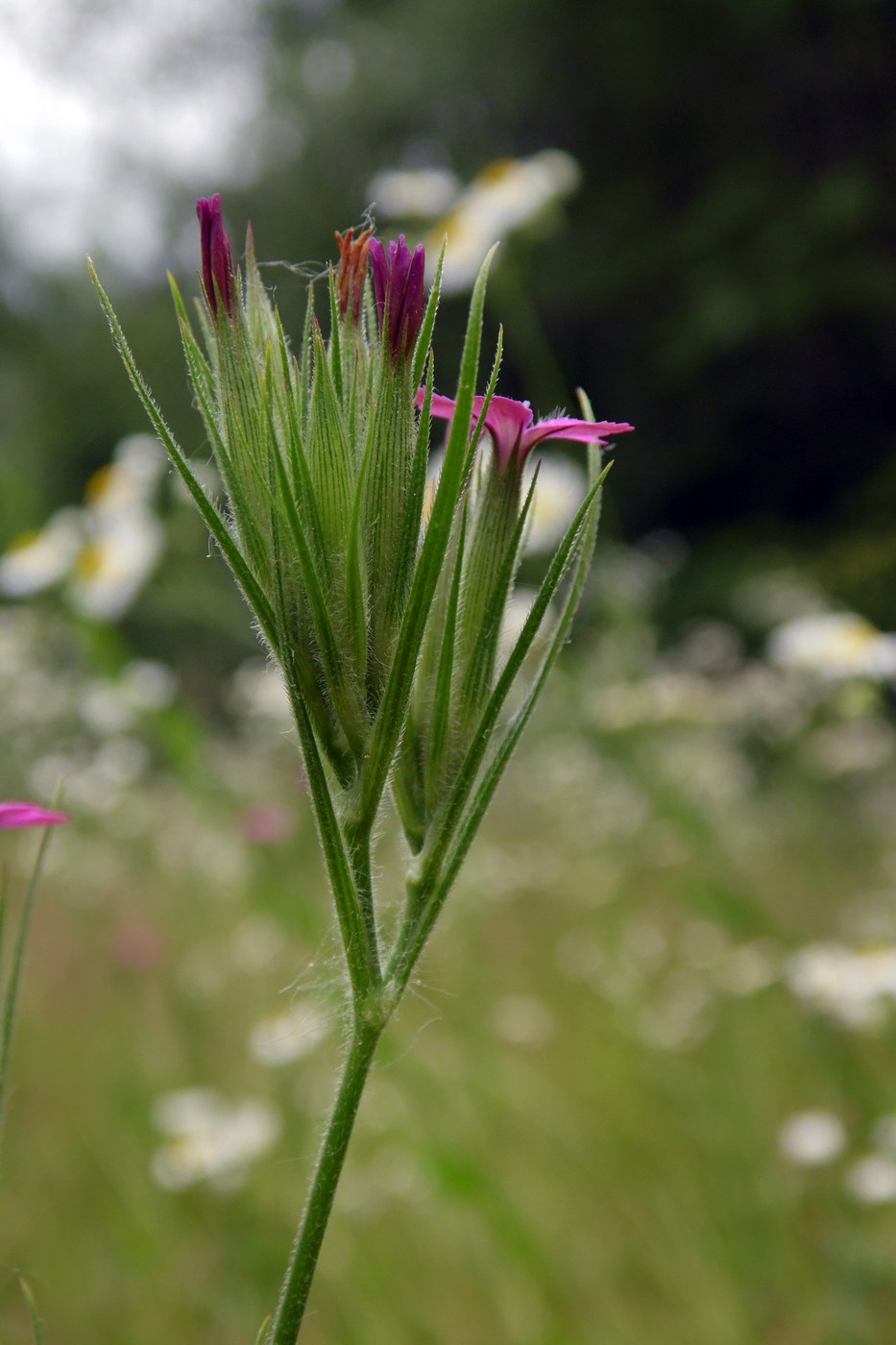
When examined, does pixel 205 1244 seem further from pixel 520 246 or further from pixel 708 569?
pixel 708 569

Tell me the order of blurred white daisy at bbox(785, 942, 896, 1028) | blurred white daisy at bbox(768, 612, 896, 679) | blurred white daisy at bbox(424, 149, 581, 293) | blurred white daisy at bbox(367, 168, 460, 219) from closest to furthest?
blurred white daisy at bbox(785, 942, 896, 1028), blurred white daisy at bbox(768, 612, 896, 679), blurred white daisy at bbox(424, 149, 581, 293), blurred white daisy at bbox(367, 168, 460, 219)

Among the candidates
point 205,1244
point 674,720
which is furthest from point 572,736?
point 205,1244

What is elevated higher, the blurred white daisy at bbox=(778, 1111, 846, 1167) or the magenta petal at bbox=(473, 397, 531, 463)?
the magenta petal at bbox=(473, 397, 531, 463)

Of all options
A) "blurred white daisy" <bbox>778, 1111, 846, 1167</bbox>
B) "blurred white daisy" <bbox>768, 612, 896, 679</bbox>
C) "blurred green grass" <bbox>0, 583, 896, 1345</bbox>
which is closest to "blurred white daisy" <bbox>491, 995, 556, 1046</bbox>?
"blurred green grass" <bbox>0, 583, 896, 1345</bbox>

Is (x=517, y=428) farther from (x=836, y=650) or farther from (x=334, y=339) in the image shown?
(x=836, y=650)

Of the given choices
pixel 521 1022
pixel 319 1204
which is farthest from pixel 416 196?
pixel 319 1204

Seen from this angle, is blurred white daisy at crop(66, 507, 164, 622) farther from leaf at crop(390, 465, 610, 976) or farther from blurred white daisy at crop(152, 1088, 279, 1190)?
leaf at crop(390, 465, 610, 976)
